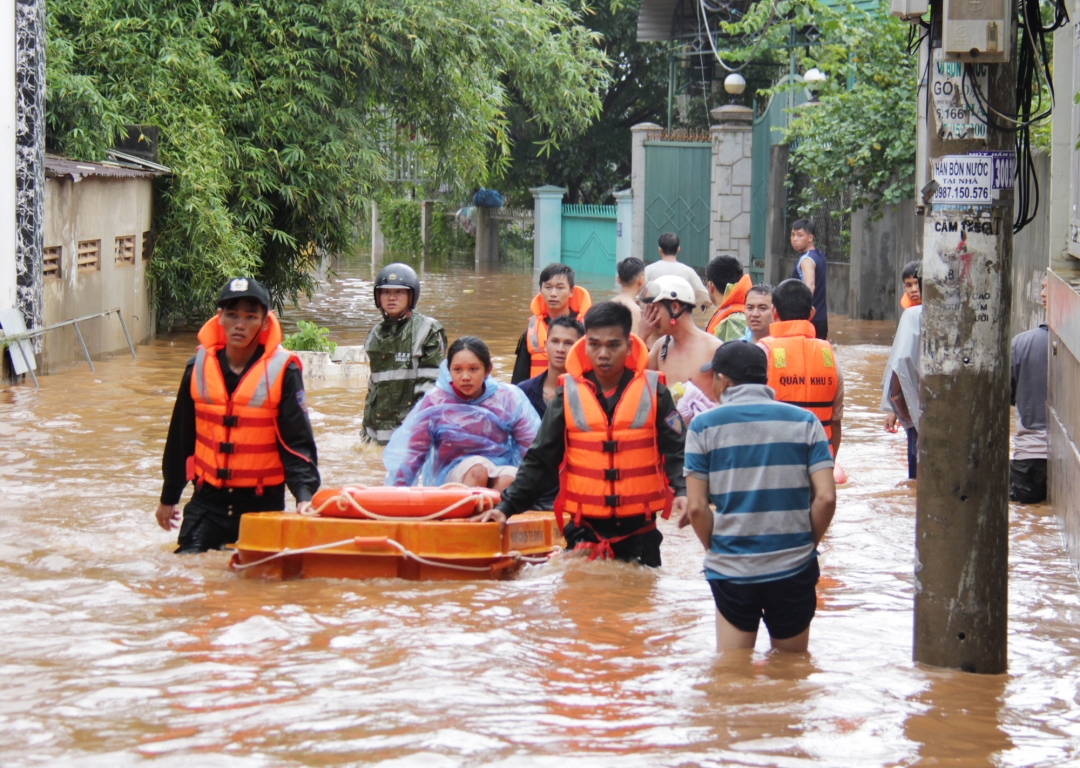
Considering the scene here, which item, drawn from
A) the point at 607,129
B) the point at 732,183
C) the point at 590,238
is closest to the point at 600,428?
the point at 732,183

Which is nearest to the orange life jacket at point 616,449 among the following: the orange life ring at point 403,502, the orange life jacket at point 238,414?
the orange life ring at point 403,502

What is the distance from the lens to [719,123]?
28.0 meters

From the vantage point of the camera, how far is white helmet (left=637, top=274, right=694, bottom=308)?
7.89m

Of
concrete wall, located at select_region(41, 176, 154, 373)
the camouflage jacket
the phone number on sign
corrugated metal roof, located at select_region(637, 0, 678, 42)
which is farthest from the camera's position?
corrugated metal roof, located at select_region(637, 0, 678, 42)

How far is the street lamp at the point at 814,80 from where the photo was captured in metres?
19.3

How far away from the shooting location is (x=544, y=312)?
9602mm

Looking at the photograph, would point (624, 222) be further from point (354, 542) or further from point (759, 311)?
point (354, 542)

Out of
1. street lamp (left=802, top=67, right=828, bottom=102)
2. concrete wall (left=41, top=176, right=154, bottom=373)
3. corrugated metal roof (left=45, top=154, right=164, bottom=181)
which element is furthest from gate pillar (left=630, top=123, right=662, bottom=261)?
corrugated metal roof (left=45, top=154, right=164, bottom=181)

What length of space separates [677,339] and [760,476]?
330 centimetres

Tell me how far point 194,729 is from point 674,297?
4.22m

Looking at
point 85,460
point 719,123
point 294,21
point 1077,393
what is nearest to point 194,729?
point 1077,393

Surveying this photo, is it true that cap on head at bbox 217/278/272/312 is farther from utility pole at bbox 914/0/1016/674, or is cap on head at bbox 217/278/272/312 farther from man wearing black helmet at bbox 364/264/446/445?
utility pole at bbox 914/0/1016/674

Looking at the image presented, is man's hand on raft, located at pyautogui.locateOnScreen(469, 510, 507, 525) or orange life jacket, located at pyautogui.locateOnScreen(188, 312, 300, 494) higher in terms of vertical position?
orange life jacket, located at pyautogui.locateOnScreen(188, 312, 300, 494)

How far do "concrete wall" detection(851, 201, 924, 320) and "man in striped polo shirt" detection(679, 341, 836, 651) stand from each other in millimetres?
16542
